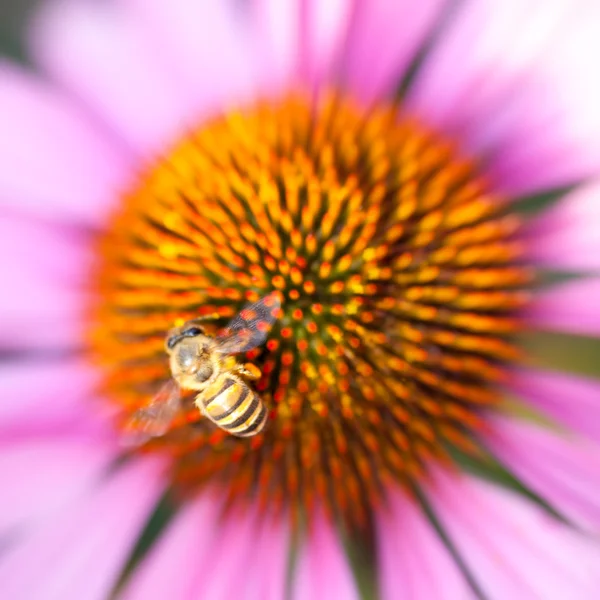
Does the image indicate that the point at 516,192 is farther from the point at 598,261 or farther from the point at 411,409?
the point at 411,409

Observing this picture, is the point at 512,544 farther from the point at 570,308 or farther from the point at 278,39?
the point at 278,39

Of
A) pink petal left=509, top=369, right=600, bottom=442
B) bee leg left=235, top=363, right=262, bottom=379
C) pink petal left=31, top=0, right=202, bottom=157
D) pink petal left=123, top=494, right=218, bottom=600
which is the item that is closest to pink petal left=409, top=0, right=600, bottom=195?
pink petal left=509, top=369, right=600, bottom=442

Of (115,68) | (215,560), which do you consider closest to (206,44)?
(115,68)

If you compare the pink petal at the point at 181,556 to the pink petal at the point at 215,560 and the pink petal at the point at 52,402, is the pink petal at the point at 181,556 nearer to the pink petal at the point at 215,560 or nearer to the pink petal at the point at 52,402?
the pink petal at the point at 215,560

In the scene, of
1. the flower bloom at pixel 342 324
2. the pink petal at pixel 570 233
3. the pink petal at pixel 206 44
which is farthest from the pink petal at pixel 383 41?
the pink petal at pixel 570 233

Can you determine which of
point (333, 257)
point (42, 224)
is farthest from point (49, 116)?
point (333, 257)

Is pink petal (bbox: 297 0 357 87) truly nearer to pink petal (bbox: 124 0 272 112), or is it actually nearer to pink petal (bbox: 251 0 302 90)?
pink petal (bbox: 251 0 302 90)
